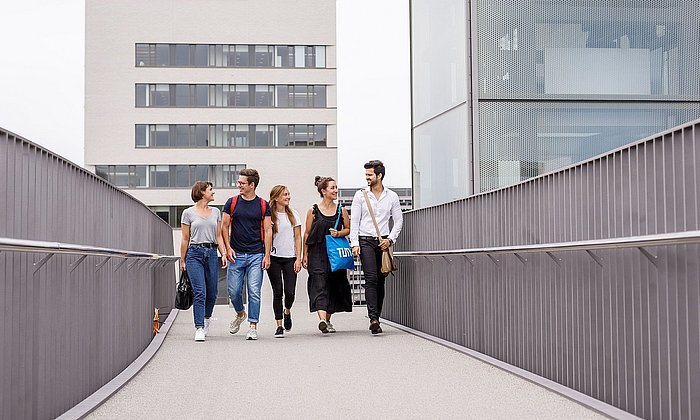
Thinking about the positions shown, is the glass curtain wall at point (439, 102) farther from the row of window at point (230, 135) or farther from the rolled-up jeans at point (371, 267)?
the row of window at point (230, 135)

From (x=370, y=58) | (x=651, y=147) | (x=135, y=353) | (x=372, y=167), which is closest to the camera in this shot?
(x=651, y=147)

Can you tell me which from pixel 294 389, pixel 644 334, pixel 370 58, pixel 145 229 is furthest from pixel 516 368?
pixel 370 58

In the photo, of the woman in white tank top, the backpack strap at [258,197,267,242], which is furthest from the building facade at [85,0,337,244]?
the backpack strap at [258,197,267,242]

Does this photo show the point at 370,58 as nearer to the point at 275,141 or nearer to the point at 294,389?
the point at 275,141

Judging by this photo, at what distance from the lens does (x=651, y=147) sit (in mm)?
6512

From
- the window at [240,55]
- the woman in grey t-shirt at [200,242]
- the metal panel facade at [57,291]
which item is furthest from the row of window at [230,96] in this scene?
the metal panel facade at [57,291]

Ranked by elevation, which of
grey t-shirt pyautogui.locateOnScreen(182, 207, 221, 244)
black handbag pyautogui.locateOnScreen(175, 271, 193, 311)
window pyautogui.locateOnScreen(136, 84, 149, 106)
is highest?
window pyautogui.locateOnScreen(136, 84, 149, 106)

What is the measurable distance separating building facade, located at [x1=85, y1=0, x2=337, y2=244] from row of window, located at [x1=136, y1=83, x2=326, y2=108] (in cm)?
6

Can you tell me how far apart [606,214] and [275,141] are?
221ft

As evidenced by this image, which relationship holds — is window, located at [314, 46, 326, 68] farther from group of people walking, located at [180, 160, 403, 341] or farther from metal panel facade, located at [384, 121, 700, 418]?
metal panel facade, located at [384, 121, 700, 418]

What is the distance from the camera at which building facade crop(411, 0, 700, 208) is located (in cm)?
1362

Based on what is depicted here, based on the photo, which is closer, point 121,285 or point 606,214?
point 606,214

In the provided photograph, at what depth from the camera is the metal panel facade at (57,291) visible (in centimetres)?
580

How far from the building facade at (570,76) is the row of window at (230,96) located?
60.3m
